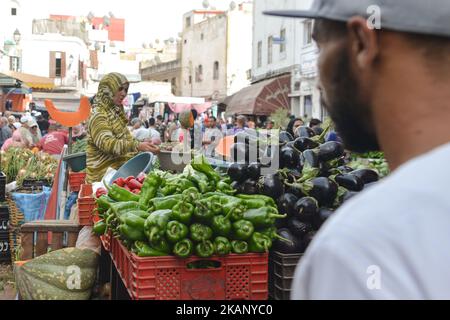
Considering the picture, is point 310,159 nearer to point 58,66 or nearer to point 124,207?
point 124,207

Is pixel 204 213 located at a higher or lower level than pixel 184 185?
lower

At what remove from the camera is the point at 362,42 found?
1129mm

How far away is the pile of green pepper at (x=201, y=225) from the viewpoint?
3127mm

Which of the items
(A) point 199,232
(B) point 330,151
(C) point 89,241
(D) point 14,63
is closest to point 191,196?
(A) point 199,232

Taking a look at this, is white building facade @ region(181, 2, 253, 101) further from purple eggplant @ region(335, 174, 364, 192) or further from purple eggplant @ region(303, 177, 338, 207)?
purple eggplant @ region(303, 177, 338, 207)

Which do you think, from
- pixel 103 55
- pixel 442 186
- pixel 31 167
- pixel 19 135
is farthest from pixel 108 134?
pixel 103 55

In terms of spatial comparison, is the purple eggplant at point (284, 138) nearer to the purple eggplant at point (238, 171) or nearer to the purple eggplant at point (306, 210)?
the purple eggplant at point (238, 171)

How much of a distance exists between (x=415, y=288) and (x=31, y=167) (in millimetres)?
8536

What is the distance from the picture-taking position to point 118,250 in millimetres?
3789

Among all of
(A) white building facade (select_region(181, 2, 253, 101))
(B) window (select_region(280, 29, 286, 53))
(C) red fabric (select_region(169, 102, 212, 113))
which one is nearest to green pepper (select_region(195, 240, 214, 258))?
(B) window (select_region(280, 29, 286, 53))

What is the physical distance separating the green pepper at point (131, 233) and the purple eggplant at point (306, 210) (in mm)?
850

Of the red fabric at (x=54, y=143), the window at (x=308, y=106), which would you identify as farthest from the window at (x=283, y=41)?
the red fabric at (x=54, y=143)

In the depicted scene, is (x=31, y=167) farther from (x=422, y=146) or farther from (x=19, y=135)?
(x=422, y=146)

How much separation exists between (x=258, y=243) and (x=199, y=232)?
313mm
